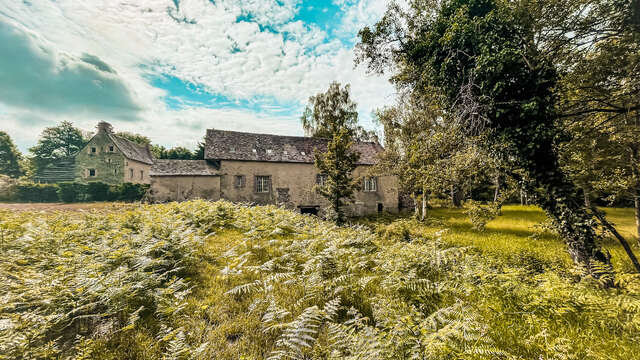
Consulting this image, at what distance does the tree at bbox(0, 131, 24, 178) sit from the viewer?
39.0 meters

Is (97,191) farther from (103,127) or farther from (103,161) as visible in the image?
(103,127)

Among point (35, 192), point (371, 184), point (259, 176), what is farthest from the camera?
point (35, 192)

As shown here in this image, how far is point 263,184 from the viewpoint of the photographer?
2269cm

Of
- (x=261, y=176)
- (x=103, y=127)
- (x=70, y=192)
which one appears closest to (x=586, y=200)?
(x=261, y=176)

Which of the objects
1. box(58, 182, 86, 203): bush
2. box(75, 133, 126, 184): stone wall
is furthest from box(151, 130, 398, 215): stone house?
box(58, 182, 86, 203): bush

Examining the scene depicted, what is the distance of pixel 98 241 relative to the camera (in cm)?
525

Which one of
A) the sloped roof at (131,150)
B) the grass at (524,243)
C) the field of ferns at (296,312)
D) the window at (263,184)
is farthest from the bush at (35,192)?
the grass at (524,243)

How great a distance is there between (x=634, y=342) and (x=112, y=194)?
3796cm

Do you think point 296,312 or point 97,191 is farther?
point 97,191

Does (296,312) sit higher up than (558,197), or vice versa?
(558,197)

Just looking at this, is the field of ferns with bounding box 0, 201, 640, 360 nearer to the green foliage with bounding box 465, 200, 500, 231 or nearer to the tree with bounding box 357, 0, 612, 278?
the tree with bounding box 357, 0, 612, 278

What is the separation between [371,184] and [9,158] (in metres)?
66.9

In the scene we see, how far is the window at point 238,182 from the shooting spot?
21.8 metres

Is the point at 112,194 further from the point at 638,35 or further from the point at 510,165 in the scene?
the point at 638,35
